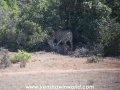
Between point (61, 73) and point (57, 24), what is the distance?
21.5ft

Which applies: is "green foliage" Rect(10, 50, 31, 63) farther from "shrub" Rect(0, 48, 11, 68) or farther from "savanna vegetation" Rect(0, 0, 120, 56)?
"savanna vegetation" Rect(0, 0, 120, 56)

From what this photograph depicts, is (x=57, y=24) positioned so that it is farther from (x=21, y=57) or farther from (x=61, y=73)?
(x=61, y=73)

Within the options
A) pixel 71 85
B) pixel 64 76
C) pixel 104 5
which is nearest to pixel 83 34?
pixel 104 5

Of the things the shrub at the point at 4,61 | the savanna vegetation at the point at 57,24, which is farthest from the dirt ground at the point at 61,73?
the savanna vegetation at the point at 57,24

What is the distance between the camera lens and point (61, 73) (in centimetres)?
1227

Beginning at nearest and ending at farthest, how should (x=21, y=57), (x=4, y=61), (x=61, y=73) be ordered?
1. (x=61, y=73)
2. (x=4, y=61)
3. (x=21, y=57)

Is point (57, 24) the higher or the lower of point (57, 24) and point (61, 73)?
the higher

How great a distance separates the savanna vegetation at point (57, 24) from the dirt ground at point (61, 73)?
71.2 inches

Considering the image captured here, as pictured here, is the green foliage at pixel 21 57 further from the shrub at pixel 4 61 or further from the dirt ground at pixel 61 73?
the shrub at pixel 4 61

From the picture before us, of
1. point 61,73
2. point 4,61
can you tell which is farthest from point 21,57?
point 61,73

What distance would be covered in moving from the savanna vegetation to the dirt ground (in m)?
1.81

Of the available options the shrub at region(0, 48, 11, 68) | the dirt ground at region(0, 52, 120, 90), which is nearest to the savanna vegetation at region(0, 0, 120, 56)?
the dirt ground at region(0, 52, 120, 90)

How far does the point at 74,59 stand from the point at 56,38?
2876 millimetres

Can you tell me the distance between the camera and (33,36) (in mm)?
18156
